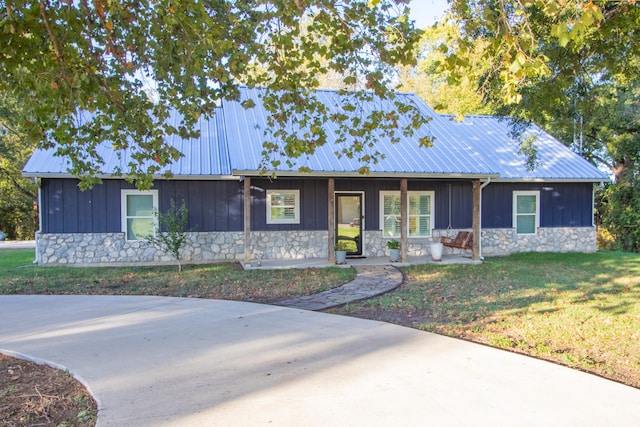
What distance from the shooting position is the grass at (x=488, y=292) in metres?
5.38

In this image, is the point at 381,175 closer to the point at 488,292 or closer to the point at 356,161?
the point at 356,161

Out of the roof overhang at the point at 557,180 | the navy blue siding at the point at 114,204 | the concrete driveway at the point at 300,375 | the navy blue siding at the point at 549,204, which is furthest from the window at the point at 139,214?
the roof overhang at the point at 557,180

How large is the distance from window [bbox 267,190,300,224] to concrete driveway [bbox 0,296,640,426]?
7165 millimetres

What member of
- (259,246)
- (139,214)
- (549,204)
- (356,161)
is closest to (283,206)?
(259,246)

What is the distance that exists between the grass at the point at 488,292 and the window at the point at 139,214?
1.60 m

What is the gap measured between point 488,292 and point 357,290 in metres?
2.48

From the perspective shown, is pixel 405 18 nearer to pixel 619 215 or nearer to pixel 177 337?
pixel 177 337

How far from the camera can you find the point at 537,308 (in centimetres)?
712

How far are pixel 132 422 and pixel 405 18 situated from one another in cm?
448

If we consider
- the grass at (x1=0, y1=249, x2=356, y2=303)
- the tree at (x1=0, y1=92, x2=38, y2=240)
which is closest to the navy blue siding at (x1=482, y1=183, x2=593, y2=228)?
the grass at (x1=0, y1=249, x2=356, y2=303)

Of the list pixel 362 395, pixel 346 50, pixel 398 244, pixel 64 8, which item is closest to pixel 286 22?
pixel 346 50

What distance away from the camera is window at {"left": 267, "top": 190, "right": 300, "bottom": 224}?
1354 centimetres

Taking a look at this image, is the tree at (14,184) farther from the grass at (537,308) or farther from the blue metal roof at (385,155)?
the grass at (537,308)

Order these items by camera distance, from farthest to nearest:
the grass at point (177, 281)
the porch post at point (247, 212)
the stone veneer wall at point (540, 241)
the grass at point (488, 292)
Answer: the stone veneer wall at point (540, 241) → the porch post at point (247, 212) → the grass at point (177, 281) → the grass at point (488, 292)
